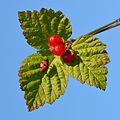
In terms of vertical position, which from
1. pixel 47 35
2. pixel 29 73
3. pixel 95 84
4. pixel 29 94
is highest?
pixel 47 35

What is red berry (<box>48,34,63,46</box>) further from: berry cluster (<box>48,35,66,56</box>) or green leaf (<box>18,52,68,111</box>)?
green leaf (<box>18,52,68,111</box>)

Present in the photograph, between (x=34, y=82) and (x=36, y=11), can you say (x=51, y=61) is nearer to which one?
(x=34, y=82)

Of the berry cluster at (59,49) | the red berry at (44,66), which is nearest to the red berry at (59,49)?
the berry cluster at (59,49)

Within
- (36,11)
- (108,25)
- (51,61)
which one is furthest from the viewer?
(51,61)

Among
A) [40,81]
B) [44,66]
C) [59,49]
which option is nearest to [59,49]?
[59,49]

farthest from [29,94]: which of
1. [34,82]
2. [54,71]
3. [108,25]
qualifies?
[108,25]

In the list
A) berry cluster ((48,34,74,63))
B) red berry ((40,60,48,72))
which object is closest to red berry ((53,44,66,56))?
berry cluster ((48,34,74,63))
